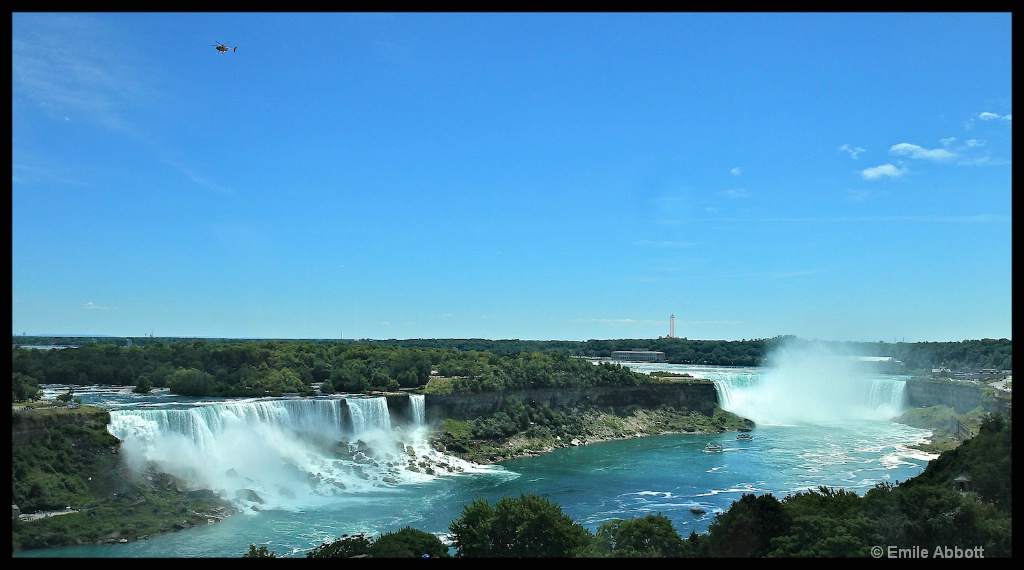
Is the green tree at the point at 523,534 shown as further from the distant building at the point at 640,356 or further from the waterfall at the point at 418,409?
the distant building at the point at 640,356

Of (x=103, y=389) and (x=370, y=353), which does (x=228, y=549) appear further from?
(x=370, y=353)

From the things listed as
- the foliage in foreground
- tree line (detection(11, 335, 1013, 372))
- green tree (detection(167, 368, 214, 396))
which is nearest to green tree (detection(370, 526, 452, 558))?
the foliage in foreground

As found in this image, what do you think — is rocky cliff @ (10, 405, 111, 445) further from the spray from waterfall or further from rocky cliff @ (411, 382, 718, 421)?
the spray from waterfall

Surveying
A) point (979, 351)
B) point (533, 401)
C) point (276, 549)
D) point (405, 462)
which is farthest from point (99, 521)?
point (979, 351)

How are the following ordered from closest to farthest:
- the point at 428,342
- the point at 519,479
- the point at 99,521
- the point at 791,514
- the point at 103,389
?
the point at 791,514
the point at 99,521
the point at 519,479
the point at 103,389
the point at 428,342

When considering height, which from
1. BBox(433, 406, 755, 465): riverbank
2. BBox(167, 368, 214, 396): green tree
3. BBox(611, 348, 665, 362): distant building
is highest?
BBox(611, 348, 665, 362): distant building
